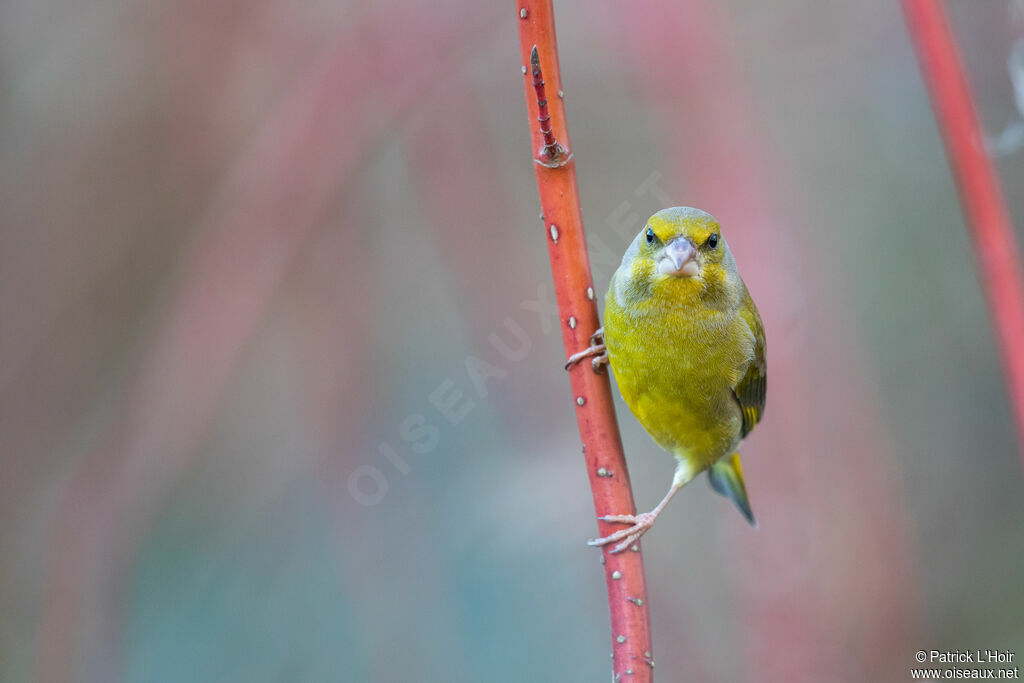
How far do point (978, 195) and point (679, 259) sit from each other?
1.12m

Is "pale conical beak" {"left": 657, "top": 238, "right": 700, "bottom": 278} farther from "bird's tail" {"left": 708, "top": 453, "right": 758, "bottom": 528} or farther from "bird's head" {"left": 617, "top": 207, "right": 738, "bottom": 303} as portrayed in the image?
"bird's tail" {"left": 708, "top": 453, "right": 758, "bottom": 528}

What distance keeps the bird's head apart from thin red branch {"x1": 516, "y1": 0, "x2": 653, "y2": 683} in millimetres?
450

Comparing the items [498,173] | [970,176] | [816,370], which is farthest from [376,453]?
[970,176]

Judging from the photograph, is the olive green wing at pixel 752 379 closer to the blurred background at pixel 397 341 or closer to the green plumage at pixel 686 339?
the green plumage at pixel 686 339

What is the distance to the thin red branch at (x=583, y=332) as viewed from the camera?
181cm

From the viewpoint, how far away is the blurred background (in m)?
3.56

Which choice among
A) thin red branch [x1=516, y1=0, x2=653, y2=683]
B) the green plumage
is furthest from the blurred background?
thin red branch [x1=516, y1=0, x2=653, y2=683]

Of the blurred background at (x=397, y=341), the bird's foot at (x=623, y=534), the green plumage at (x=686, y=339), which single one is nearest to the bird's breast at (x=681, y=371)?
the green plumage at (x=686, y=339)

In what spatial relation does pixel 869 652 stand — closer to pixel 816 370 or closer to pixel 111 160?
pixel 816 370

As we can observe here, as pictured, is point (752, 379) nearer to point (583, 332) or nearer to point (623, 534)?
point (583, 332)

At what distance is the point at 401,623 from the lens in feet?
12.5

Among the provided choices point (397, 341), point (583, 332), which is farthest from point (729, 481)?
point (397, 341)

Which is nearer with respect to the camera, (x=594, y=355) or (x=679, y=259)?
(x=594, y=355)

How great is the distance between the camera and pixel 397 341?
4.52 meters
